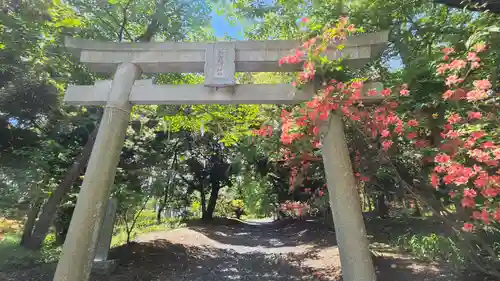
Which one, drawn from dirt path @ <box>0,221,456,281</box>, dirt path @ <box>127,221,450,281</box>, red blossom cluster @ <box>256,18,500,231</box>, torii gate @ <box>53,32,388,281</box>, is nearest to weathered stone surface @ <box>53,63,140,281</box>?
torii gate @ <box>53,32,388,281</box>

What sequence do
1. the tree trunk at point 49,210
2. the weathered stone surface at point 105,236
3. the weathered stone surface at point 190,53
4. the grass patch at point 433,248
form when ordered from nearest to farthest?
the weathered stone surface at point 190,53 → the grass patch at point 433,248 → the weathered stone surface at point 105,236 → the tree trunk at point 49,210

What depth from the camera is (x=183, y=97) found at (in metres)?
3.83

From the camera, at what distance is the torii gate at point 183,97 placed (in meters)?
3.31

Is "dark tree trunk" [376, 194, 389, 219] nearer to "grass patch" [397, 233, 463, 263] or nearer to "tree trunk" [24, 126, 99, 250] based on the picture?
"grass patch" [397, 233, 463, 263]

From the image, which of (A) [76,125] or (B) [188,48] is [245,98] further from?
(A) [76,125]

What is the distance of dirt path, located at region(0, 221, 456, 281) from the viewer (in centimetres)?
599

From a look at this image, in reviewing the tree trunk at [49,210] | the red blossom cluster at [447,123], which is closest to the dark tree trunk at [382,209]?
the red blossom cluster at [447,123]

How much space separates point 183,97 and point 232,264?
6.42m

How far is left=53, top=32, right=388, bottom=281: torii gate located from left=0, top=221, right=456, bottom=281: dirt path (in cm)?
308

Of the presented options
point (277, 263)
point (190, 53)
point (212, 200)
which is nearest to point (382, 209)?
point (277, 263)

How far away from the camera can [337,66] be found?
12.0ft

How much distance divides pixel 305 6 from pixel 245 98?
285 centimetres

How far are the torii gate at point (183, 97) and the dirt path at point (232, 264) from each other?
10.1 ft

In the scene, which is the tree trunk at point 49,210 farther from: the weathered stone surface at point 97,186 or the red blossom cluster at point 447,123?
the red blossom cluster at point 447,123
